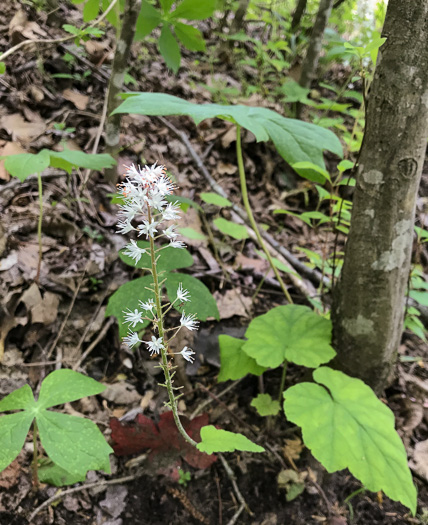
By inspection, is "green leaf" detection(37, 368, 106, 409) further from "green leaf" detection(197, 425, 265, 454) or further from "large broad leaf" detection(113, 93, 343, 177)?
"large broad leaf" detection(113, 93, 343, 177)

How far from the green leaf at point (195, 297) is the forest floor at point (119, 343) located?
482 millimetres

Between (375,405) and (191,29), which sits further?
(191,29)

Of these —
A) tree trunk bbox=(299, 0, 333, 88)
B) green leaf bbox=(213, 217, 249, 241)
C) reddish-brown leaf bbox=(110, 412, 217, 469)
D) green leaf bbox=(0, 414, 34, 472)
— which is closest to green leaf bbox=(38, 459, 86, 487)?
reddish-brown leaf bbox=(110, 412, 217, 469)

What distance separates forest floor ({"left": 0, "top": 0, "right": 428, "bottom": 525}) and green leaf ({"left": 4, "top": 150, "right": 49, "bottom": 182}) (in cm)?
58

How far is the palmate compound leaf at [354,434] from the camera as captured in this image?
1330mm

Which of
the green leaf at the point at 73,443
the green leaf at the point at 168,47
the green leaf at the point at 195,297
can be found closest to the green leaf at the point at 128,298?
the green leaf at the point at 195,297

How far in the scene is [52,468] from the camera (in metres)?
1.52

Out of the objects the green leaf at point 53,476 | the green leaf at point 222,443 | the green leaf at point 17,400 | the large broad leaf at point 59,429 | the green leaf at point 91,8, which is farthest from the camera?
the green leaf at point 91,8

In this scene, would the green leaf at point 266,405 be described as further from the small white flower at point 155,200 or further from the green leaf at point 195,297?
the small white flower at point 155,200

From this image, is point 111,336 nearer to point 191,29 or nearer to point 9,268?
point 9,268

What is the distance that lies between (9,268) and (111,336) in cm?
65

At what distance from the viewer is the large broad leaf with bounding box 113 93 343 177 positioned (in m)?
1.44

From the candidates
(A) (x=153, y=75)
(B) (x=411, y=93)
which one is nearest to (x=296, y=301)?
(B) (x=411, y=93)

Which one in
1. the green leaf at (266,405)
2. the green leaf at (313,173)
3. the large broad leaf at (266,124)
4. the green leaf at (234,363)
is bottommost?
the green leaf at (266,405)
